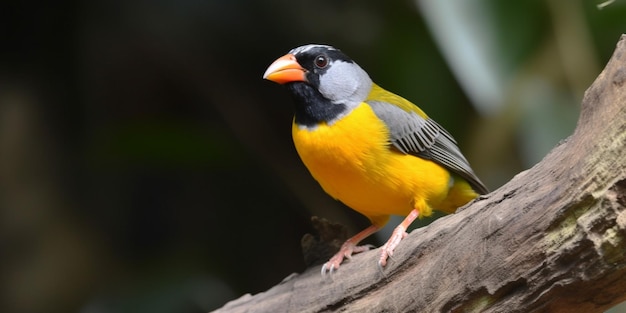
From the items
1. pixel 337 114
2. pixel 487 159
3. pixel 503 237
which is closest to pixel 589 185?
pixel 503 237

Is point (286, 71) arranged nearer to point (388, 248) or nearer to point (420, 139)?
point (420, 139)

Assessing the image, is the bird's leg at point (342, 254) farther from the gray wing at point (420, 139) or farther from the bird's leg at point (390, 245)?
the gray wing at point (420, 139)

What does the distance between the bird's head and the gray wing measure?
139mm

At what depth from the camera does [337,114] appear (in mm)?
3506

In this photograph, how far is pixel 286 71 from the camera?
3.60 m

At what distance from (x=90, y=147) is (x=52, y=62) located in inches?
30.8

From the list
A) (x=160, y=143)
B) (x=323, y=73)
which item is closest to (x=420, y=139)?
(x=323, y=73)

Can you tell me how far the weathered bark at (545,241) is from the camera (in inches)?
76.1

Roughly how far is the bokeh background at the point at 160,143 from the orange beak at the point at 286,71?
1.42 m

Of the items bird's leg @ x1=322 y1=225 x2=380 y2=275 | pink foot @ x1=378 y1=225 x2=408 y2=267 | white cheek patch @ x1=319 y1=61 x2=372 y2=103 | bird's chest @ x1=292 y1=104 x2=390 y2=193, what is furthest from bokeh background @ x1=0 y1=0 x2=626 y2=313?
pink foot @ x1=378 y1=225 x2=408 y2=267

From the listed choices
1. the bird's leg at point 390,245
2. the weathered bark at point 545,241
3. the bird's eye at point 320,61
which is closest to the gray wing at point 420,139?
the bird's eye at point 320,61

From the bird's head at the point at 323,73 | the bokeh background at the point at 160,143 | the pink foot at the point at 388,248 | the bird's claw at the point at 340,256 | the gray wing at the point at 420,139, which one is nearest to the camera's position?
the pink foot at the point at 388,248

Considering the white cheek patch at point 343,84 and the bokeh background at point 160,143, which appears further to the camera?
the bokeh background at point 160,143

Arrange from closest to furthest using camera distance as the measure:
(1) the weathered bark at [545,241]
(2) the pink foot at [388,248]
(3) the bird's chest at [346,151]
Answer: (1) the weathered bark at [545,241], (2) the pink foot at [388,248], (3) the bird's chest at [346,151]
